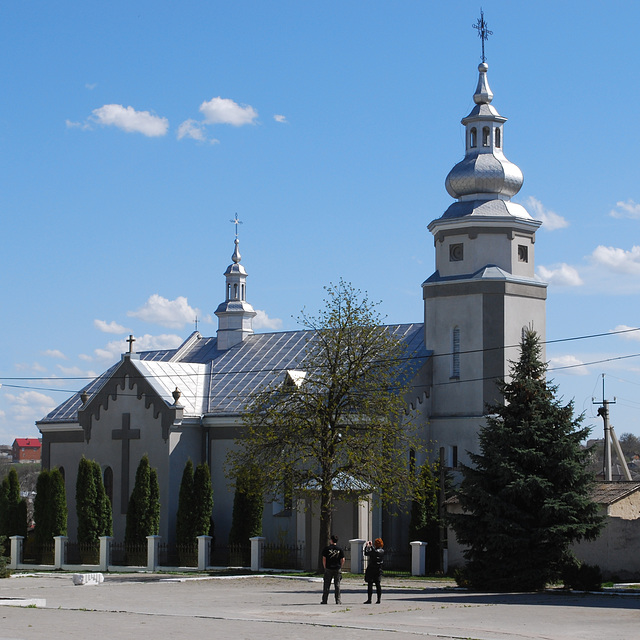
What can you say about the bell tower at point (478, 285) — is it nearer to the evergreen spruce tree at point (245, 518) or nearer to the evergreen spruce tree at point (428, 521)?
the evergreen spruce tree at point (428, 521)

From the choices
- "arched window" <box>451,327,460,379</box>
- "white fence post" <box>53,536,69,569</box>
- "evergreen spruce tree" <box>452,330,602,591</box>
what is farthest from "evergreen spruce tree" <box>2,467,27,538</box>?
"evergreen spruce tree" <box>452,330,602,591</box>

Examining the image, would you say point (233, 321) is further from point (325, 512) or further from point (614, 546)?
point (614, 546)

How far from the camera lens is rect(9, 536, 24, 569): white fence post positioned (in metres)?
39.0

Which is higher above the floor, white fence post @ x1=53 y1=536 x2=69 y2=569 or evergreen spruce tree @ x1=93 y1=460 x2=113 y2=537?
evergreen spruce tree @ x1=93 y1=460 x2=113 y2=537

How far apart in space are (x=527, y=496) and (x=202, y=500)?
1400 centimetres

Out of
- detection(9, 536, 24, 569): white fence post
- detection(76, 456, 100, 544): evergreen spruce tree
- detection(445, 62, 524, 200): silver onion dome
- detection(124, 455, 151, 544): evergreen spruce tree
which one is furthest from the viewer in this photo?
detection(9, 536, 24, 569): white fence post

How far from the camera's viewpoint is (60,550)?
3828 centimetres

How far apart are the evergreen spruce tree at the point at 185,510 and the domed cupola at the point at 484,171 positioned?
40.7 feet

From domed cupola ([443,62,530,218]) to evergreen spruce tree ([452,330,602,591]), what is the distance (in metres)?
10.7

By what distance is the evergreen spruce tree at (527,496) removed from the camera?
26.8 meters

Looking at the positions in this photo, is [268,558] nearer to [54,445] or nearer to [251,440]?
[251,440]

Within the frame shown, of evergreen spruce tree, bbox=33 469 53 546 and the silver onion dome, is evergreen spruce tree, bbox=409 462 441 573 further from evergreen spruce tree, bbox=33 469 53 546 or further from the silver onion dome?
evergreen spruce tree, bbox=33 469 53 546

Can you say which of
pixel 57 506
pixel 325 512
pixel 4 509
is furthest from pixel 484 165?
pixel 4 509

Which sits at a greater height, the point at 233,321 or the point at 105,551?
the point at 233,321
